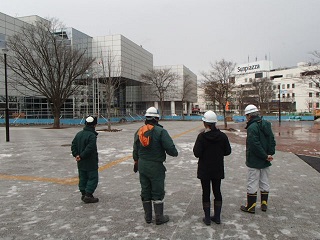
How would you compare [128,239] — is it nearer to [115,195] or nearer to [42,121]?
[115,195]

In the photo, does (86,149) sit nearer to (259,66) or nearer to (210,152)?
(210,152)

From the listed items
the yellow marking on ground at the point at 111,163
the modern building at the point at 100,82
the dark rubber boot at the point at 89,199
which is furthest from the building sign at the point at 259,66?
the dark rubber boot at the point at 89,199

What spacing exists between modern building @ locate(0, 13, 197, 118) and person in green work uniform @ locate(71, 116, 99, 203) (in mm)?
28295

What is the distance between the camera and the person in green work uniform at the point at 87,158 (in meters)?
5.11

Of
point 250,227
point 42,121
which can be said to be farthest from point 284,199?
point 42,121

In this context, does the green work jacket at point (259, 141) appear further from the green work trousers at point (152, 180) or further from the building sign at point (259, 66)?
the building sign at point (259, 66)

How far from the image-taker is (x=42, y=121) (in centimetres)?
3534

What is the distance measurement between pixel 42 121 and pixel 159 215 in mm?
34529

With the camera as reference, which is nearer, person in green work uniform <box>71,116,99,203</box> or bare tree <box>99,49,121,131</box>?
person in green work uniform <box>71,116,99,203</box>

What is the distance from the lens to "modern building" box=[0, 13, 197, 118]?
133 feet

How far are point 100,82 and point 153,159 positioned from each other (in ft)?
144

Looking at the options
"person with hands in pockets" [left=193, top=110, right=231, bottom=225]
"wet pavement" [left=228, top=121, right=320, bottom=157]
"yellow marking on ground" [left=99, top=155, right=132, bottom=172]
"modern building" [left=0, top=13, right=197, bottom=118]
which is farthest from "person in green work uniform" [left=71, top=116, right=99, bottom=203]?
"modern building" [left=0, top=13, right=197, bottom=118]

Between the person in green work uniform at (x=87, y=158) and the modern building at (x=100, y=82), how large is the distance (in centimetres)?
2829

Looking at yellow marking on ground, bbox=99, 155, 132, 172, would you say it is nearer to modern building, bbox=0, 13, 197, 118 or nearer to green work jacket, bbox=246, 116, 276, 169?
green work jacket, bbox=246, 116, 276, 169
